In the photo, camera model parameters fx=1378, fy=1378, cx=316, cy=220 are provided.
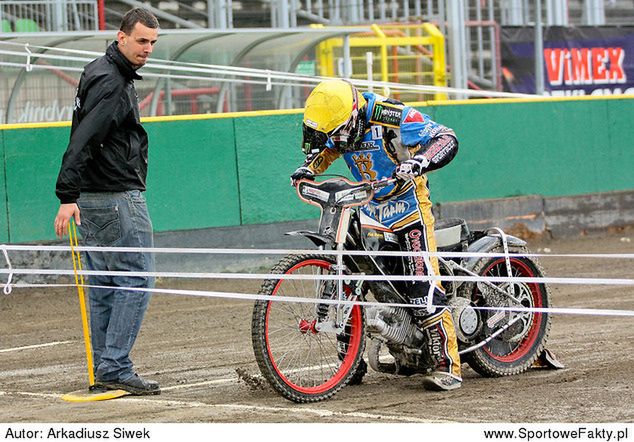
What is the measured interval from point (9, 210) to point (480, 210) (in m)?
5.54

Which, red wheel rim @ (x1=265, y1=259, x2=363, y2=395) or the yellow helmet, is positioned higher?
the yellow helmet

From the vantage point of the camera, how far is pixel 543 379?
815 cm

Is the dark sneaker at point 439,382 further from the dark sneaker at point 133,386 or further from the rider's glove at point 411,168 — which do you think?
the dark sneaker at point 133,386

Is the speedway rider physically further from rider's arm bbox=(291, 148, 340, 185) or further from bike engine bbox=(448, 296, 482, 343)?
bike engine bbox=(448, 296, 482, 343)

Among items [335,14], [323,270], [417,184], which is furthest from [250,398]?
[335,14]

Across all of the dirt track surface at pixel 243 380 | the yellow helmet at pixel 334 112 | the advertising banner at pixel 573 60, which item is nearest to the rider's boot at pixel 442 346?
the dirt track surface at pixel 243 380

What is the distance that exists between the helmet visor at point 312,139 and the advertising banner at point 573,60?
1248 centimetres

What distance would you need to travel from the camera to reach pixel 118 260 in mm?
7801

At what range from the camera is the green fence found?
13.6 meters

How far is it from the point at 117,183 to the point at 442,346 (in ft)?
6.77

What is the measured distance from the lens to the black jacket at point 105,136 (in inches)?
297

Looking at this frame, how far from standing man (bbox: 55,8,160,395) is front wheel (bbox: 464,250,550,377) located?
198 centimetres

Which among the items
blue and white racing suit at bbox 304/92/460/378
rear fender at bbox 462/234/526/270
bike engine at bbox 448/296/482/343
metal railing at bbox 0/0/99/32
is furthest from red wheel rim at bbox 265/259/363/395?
metal railing at bbox 0/0/99/32

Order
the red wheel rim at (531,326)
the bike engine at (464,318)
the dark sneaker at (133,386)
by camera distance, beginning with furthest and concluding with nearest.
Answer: the red wheel rim at (531,326)
the bike engine at (464,318)
the dark sneaker at (133,386)
